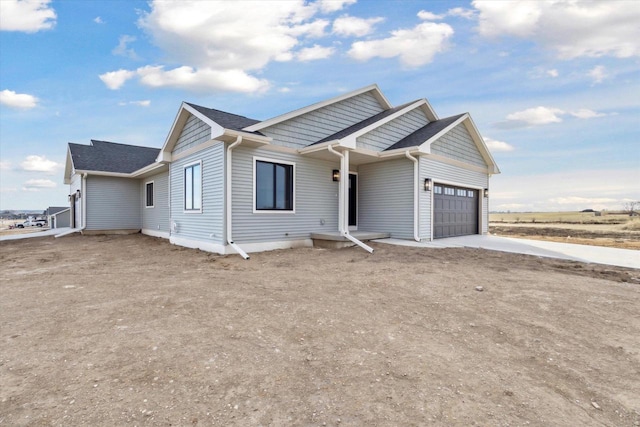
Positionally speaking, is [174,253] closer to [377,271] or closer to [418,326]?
[377,271]

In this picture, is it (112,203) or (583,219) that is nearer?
(112,203)

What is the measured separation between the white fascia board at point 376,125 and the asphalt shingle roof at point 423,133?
880mm

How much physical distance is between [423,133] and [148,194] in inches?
513

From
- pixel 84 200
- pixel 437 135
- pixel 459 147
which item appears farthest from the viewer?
pixel 84 200

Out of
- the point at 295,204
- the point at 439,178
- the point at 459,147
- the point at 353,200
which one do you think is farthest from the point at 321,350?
the point at 459,147

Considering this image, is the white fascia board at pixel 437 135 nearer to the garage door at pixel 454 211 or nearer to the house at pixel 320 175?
the house at pixel 320 175

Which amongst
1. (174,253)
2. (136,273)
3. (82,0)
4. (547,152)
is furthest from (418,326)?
(547,152)

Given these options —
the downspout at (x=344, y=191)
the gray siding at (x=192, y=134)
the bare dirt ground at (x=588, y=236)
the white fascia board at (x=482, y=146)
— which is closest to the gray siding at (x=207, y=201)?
the gray siding at (x=192, y=134)

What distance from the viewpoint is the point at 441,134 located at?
1125 centimetres

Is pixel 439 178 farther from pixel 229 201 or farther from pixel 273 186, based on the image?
pixel 229 201

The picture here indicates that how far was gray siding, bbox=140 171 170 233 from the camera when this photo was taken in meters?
13.5

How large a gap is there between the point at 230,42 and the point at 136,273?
9481 millimetres

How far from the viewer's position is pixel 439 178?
37.4 feet

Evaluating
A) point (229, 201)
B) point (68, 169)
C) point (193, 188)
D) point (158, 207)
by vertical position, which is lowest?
point (158, 207)
